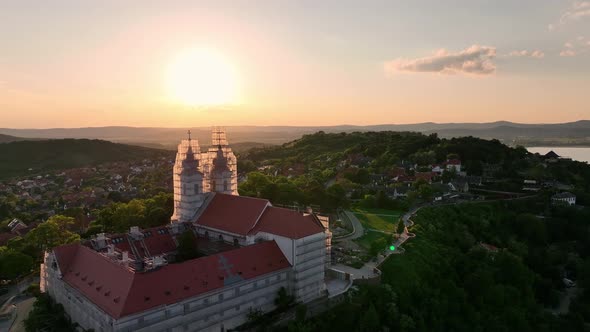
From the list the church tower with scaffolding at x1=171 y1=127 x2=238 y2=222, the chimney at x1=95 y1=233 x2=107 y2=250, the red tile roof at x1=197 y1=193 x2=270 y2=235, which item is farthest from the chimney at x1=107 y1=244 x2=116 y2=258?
the church tower with scaffolding at x1=171 y1=127 x2=238 y2=222

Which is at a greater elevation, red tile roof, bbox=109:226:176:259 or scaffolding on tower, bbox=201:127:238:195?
scaffolding on tower, bbox=201:127:238:195

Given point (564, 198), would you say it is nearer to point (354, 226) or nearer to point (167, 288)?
point (354, 226)

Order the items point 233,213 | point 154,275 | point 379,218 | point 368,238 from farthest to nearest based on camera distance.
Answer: point 379,218
point 368,238
point 233,213
point 154,275

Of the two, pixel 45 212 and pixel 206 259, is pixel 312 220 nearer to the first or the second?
pixel 206 259

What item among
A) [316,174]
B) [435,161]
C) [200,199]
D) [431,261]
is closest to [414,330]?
[431,261]

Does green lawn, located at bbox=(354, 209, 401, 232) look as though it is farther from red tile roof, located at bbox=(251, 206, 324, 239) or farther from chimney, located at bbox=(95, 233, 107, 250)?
chimney, located at bbox=(95, 233, 107, 250)

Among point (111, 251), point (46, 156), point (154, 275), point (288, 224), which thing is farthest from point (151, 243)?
point (46, 156)

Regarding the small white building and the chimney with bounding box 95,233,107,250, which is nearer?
the chimney with bounding box 95,233,107,250
